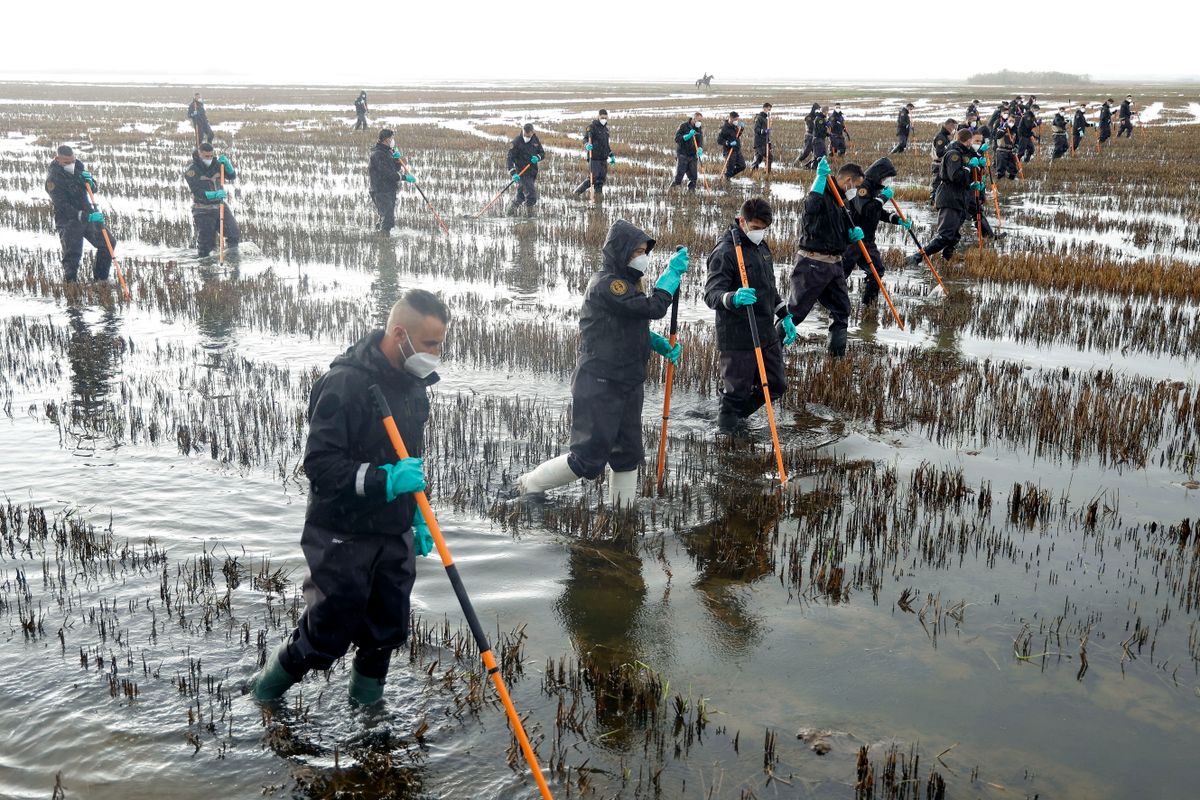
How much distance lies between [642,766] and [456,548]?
2.32m

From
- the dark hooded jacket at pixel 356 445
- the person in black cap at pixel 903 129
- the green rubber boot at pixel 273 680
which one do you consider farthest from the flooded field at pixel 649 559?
the person in black cap at pixel 903 129

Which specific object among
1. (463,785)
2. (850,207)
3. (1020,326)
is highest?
(850,207)

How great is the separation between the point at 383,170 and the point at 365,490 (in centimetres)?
1359

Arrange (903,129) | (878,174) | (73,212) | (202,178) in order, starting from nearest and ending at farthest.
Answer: (878,174)
(73,212)
(202,178)
(903,129)

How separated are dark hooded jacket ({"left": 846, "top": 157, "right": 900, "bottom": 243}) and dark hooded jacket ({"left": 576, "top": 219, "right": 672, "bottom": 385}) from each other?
5742 millimetres

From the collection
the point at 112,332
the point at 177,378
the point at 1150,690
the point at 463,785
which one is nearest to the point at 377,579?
the point at 463,785

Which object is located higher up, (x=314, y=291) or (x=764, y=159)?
(x=764, y=159)

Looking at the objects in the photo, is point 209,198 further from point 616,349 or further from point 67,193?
point 616,349

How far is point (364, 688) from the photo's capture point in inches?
166

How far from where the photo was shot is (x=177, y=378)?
939 cm

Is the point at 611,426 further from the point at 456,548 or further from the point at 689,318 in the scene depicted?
the point at 689,318

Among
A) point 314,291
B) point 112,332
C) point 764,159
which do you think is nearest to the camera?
point 112,332

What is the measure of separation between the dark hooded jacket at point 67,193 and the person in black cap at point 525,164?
27.7 feet

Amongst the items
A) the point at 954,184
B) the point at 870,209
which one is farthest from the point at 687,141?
the point at 870,209
